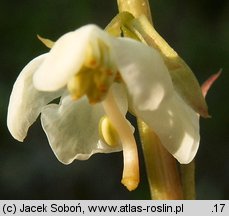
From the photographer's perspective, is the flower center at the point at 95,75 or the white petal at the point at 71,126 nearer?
the flower center at the point at 95,75

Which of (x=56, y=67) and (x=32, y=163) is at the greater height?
(x=56, y=67)

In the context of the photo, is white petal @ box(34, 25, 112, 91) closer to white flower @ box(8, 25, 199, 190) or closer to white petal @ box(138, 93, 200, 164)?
white flower @ box(8, 25, 199, 190)

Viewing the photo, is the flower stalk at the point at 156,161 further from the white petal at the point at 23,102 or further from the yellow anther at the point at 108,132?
the white petal at the point at 23,102

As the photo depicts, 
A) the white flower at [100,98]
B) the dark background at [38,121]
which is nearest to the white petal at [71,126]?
the white flower at [100,98]

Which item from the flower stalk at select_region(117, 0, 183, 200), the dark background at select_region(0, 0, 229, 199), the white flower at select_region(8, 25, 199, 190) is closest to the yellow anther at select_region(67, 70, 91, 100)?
the white flower at select_region(8, 25, 199, 190)

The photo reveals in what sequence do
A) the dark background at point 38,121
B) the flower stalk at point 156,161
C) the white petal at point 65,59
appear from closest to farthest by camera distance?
the white petal at point 65,59
the flower stalk at point 156,161
the dark background at point 38,121

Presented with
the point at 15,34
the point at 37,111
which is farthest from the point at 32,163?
the point at 37,111

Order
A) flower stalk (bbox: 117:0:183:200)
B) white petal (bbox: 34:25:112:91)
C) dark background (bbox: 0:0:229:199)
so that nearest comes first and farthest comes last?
white petal (bbox: 34:25:112:91) → flower stalk (bbox: 117:0:183:200) → dark background (bbox: 0:0:229:199)

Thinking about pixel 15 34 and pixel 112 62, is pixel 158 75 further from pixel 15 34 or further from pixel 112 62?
pixel 15 34
